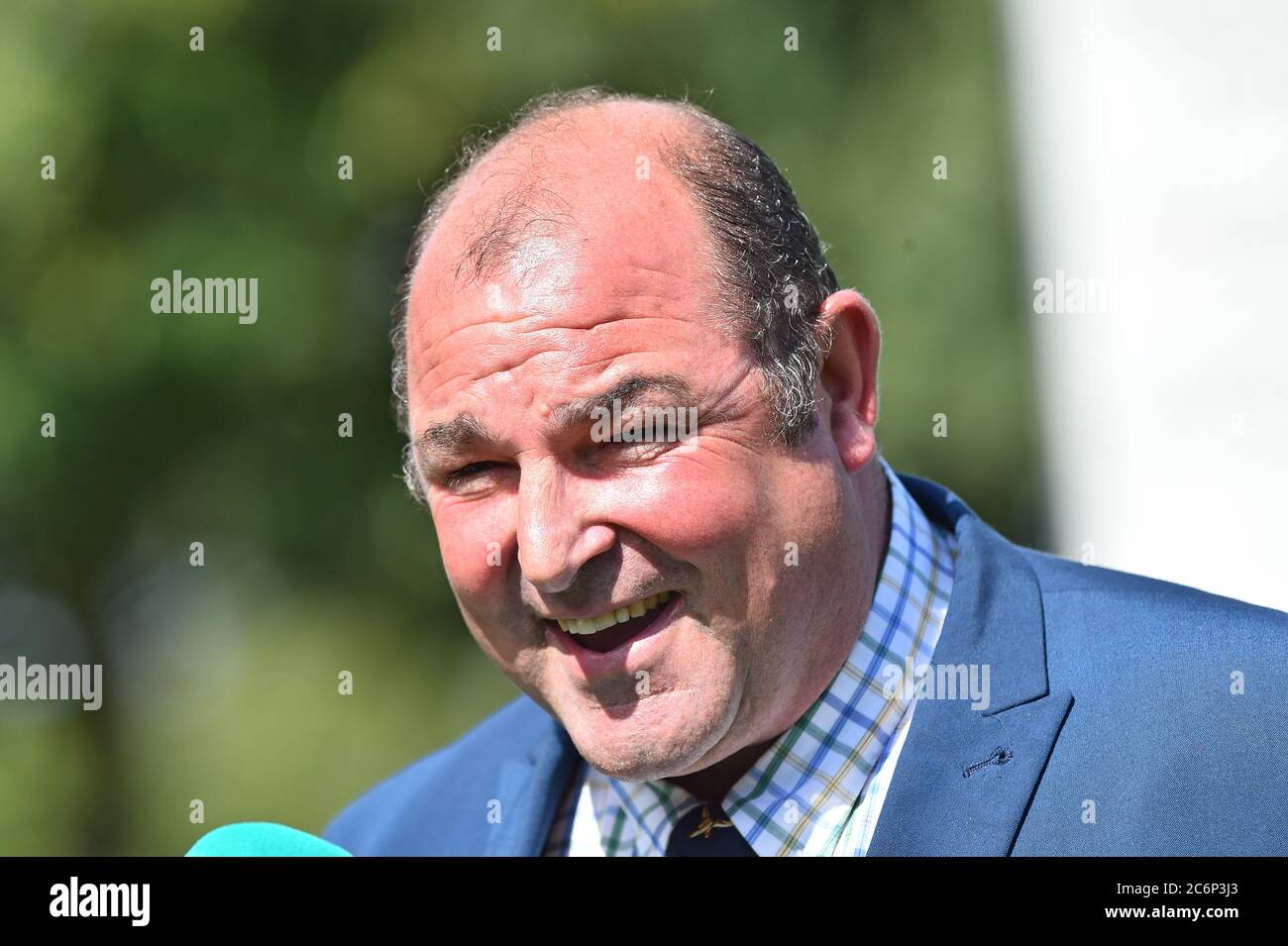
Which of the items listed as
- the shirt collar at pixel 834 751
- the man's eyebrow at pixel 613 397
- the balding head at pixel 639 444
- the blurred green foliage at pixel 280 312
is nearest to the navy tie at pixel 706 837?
the shirt collar at pixel 834 751

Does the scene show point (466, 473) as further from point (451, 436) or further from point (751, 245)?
point (751, 245)

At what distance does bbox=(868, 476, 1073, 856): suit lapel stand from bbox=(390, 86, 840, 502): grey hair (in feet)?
1.47

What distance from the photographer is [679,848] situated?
2.35 metres

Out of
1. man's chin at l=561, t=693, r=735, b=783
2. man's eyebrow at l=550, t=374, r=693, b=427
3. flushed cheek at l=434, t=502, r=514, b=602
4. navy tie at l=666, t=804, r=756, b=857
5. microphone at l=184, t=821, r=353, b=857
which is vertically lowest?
navy tie at l=666, t=804, r=756, b=857

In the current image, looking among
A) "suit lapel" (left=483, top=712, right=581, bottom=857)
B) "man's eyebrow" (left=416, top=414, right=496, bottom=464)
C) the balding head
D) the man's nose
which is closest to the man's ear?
the balding head

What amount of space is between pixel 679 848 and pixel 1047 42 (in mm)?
4180

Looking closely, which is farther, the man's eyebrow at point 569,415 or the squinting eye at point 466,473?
the squinting eye at point 466,473

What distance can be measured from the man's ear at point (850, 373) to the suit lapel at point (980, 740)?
305mm

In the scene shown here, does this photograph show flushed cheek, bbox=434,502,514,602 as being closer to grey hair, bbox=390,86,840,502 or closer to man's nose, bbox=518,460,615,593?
man's nose, bbox=518,460,615,593

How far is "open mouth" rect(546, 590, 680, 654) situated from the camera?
211 centimetres

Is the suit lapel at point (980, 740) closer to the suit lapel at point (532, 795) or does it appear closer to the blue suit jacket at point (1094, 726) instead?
the blue suit jacket at point (1094, 726)

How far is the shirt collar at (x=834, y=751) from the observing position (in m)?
2.25

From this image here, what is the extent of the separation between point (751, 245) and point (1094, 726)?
0.94 m

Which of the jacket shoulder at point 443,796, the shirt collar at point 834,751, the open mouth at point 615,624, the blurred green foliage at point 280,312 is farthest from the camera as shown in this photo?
the blurred green foliage at point 280,312
